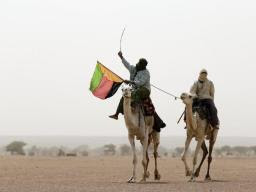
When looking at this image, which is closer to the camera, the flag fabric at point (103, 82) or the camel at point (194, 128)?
the camel at point (194, 128)

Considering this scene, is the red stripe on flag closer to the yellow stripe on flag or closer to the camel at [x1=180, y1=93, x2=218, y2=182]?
the yellow stripe on flag

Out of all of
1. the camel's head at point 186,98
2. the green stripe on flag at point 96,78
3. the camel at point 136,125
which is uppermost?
the green stripe on flag at point 96,78

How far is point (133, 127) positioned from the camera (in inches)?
806

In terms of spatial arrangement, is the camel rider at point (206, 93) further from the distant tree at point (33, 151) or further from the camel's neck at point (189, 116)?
the distant tree at point (33, 151)

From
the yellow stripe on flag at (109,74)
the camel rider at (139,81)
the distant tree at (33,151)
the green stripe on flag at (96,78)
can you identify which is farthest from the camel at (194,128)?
the distant tree at (33,151)

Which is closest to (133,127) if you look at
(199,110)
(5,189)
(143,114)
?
(143,114)

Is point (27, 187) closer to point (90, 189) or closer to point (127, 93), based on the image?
point (90, 189)

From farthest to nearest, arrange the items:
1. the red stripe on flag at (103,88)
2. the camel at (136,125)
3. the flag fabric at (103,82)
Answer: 1. the red stripe on flag at (103,88)
2. the flag fabric at (103,82)
3. the camel at (136,125)

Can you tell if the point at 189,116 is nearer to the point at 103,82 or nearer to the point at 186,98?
the point at 186,98

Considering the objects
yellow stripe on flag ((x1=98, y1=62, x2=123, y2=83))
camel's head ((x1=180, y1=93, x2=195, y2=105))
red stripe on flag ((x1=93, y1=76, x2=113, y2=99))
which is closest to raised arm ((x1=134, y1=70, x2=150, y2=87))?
yellow stripe on flag ((x1=98, y1=62, x2=123, y2=83))

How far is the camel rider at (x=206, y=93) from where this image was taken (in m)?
21.7

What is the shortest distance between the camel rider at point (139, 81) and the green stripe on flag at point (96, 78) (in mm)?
1355

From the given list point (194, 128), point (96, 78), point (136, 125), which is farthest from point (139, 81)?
point (96, 78)

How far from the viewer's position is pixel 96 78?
888 inches
